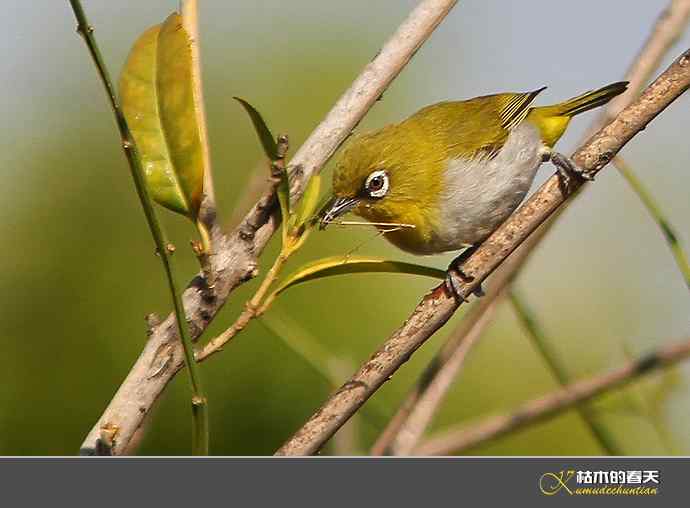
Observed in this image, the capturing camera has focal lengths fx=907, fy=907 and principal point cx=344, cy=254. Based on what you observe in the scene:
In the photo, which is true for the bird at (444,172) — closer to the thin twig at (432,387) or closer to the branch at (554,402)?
the thin twig at (432,387)

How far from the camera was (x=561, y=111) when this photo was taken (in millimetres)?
3029

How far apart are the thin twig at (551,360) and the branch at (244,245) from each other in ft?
2.05

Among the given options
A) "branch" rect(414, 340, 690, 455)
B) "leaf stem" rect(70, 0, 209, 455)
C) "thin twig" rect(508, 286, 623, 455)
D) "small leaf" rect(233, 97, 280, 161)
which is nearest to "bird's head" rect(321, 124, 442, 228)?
"thin twig" rect(508, 286, 623, 455)

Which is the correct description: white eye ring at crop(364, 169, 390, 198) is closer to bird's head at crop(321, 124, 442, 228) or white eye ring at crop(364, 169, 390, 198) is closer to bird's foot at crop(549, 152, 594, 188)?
bird's head at crop(321, 124, 442, 228)

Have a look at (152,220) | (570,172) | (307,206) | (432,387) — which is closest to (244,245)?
(307,206)

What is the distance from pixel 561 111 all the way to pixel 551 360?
4.96ft

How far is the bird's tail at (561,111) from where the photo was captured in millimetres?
2967

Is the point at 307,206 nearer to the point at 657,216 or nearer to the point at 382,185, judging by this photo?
the point at 657,216

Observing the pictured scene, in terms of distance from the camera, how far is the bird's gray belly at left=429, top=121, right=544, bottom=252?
2520mm

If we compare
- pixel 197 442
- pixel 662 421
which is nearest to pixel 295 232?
pixel 197 442

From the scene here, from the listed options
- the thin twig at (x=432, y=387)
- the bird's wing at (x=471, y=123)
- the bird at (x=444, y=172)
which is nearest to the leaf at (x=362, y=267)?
the thin twig at (x=432, y=387)

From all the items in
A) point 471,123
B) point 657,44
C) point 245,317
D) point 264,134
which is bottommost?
point 245,317

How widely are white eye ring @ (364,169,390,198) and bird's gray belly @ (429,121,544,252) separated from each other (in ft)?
0.56
